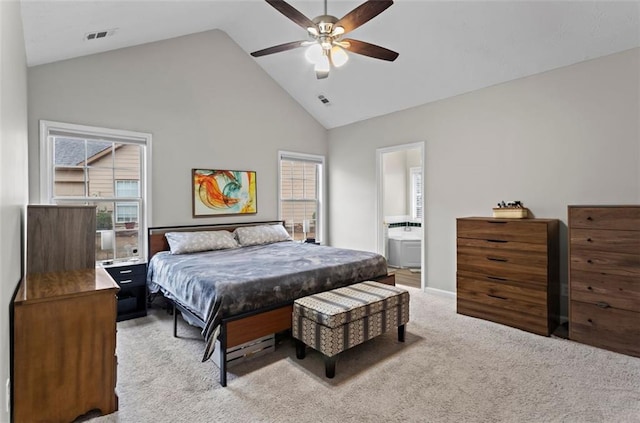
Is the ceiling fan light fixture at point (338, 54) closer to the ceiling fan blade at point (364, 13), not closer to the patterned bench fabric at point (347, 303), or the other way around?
the ceiling fan blade at point (364, 13)

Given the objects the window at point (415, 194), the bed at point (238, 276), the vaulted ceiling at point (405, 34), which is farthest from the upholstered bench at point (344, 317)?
the window at point (415, 194)

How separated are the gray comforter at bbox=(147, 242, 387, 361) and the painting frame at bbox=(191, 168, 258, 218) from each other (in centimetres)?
84

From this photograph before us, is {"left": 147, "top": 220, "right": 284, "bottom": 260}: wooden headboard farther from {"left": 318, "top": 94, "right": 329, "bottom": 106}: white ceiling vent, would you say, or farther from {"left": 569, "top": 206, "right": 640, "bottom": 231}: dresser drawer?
{"left": 569, "top": 206, "right": 640, "bottom": 231}: dresser drawer

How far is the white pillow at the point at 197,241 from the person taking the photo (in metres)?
3.91

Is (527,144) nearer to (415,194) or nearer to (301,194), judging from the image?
(301,194)

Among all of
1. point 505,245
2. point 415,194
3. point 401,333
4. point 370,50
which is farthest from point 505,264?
point 415,194

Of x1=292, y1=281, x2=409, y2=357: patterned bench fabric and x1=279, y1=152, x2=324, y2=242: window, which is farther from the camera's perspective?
x1=279, y1=152, x2=324, y2=242: window

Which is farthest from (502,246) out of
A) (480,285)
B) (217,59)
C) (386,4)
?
(217,59)

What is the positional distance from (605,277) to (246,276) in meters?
3.10

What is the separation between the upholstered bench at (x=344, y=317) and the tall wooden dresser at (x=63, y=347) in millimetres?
1299

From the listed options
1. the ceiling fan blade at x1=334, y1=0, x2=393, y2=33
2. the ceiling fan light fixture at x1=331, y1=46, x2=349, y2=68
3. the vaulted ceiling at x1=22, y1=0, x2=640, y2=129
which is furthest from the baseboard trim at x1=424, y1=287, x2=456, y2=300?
the ceiling fan blade at x1=334, y1=0, x2=393, y2=33

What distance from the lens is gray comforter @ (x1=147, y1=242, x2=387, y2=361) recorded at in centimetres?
244

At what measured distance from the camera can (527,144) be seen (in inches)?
143

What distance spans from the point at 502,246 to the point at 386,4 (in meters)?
2.62
